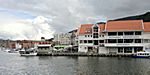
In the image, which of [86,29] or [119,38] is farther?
[86,29]

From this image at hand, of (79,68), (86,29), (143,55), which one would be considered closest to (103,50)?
(86,29)

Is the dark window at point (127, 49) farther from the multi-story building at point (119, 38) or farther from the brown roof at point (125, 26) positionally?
the brown roof at point (125, 26)

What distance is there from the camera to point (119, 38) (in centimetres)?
9662

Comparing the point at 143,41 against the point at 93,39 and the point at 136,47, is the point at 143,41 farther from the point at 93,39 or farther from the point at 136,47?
the point at 93,39

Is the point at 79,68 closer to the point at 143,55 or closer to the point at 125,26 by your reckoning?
the point at 143,55

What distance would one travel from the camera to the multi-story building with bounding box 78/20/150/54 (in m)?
95.1

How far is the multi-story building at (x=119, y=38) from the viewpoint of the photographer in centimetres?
9506

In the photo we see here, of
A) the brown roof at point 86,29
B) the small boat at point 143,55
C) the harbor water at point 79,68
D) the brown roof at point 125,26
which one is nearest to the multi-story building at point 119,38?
the brown roof at point 125,26

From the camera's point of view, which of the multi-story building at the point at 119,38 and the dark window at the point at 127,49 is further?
the dark window at the point at 127,49

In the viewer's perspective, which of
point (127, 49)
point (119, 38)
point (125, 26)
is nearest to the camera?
Answer: point (119, 38)

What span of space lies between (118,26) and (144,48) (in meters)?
12.4

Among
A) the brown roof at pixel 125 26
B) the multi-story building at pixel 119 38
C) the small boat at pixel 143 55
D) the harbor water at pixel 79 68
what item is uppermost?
the brown roof at pixel 125 26

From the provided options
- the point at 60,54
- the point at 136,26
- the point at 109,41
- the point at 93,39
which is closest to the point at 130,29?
the point at 136,26

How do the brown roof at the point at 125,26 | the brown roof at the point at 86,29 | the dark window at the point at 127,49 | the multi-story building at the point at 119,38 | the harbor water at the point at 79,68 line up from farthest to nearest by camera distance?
the brown roof at the point at 86,29
the dark window at the point at 127,49
the brown roof at the point at 125,26
the multi-story building at the point at 119,38
the harbor water at the point at 79,68
